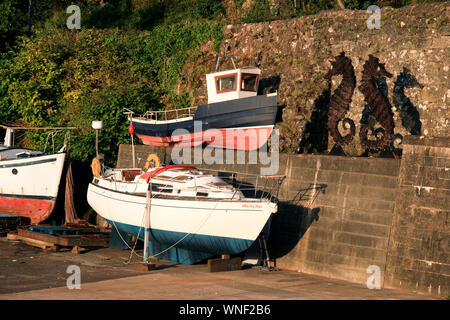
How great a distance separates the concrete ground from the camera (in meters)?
13.2

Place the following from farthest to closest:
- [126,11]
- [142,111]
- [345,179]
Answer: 1. [126,11]
2. [142,111]
3. [345,179]

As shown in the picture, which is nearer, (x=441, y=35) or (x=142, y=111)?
(x=441, y=35)

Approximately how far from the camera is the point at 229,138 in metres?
22.2

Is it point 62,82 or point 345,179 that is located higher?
point 62,82

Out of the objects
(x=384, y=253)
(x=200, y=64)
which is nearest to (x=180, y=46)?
(x=200, y=64)

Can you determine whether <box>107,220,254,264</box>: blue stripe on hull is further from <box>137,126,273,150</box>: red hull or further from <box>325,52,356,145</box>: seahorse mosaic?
<box>137,126,273,150</box>: red hull

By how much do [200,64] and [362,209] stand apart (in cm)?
1525

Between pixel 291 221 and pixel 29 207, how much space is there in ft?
35.6

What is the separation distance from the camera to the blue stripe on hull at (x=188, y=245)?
1617 cm

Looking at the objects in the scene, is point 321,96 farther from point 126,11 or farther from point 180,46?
point 126,11

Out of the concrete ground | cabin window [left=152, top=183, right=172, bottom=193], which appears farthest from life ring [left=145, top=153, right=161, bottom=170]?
the concrete ground

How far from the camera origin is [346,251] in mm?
15688
